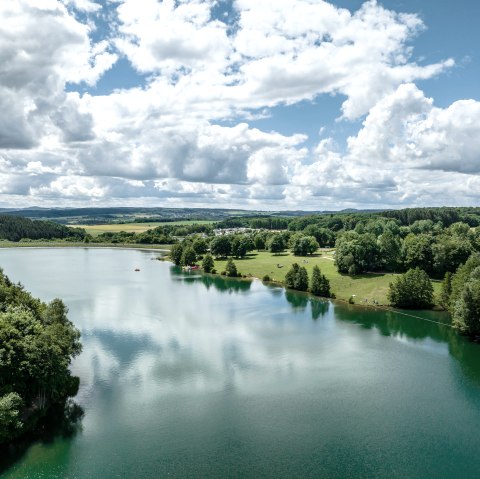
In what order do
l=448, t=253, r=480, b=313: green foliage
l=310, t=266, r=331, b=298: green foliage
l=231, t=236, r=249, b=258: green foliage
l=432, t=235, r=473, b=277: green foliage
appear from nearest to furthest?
l=448, t=253, r=480, b=313: green foliage < l=432, t=235, r=473, b=277: green foliage < l=310, t=266, r=331, b=298: green foliage < l=231, t=236, r=249, b=258: green foliage

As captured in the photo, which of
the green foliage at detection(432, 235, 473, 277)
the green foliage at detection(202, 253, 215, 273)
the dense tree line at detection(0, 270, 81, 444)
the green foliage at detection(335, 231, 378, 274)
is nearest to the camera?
the dense tree line at detection(0, 270, 81, 444)

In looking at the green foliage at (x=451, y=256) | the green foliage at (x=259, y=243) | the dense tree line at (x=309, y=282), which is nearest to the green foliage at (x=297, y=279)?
the dense tree line at (x=309, y=282)

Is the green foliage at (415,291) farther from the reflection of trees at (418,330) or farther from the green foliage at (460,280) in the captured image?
the green foliage at (460,280)

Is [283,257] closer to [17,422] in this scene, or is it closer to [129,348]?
[129,348]

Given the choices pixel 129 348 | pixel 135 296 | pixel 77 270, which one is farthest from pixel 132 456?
pixel 77 270

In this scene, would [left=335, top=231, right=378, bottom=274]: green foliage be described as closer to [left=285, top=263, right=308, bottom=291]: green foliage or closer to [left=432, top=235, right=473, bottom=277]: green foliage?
[left=285, top=263, right=308, bottom=291]: green foliage

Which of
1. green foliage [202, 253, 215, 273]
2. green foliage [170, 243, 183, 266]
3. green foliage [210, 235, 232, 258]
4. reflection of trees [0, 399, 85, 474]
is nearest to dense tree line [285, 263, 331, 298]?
green foliage [202, 253, 215, 273]

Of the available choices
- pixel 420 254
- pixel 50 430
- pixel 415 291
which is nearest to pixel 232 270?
pixel 420 254
